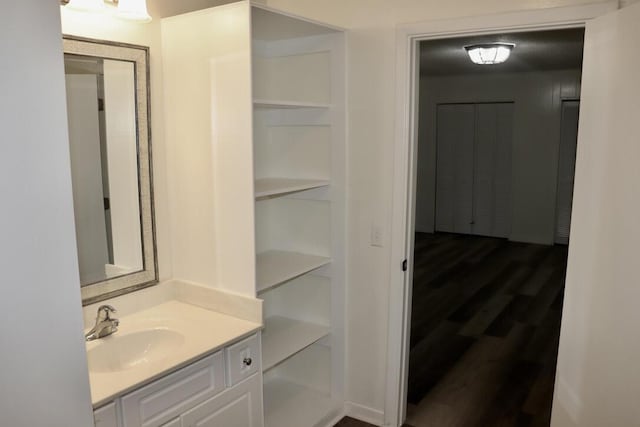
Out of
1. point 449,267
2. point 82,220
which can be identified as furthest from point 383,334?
point 449,267

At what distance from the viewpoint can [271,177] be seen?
9.59ft

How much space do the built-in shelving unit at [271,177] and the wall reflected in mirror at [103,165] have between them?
A: 21 centimetres

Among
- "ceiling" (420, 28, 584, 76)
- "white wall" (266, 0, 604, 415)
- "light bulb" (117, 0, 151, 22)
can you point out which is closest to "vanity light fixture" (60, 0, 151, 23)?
"light bulb" (117, 0, 151, 22)

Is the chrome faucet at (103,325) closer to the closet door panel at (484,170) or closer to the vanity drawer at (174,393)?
the vanity drawer at (174,393)

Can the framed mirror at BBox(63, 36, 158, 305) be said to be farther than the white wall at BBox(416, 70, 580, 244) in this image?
A: No

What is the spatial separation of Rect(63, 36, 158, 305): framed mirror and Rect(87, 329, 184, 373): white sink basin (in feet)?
0.71

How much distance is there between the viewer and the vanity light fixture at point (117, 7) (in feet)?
6.31

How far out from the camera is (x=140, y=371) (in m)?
1.77

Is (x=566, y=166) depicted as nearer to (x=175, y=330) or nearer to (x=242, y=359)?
(x=242, y=359)

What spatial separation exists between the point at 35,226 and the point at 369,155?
74.2 inches

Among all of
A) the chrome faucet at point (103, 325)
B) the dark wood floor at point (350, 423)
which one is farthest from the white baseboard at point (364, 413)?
the chrome faucet at point (103, 325)

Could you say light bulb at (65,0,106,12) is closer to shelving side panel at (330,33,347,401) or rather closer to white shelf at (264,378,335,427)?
shelving side panel at (330,33,347,401)

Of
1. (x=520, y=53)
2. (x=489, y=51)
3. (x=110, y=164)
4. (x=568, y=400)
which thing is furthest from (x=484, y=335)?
(x=110, y=164)

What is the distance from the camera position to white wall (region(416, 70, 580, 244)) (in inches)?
273
